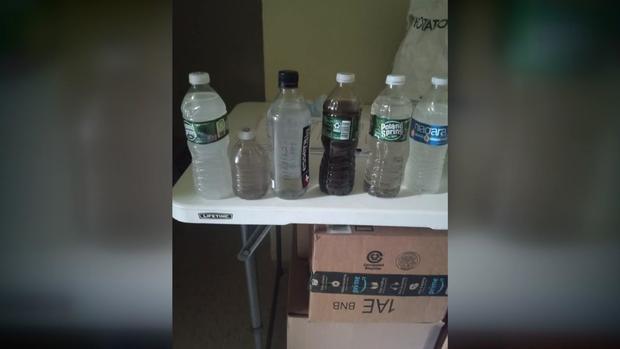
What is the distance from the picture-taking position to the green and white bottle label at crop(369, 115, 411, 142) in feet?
2.67

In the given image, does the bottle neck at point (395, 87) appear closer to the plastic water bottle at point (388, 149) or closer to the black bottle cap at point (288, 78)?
the plastic water bottle at point (388, 149)

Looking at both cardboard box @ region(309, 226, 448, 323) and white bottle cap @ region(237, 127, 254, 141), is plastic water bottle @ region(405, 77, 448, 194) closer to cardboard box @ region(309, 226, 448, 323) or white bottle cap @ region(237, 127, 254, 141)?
cardboard box @ region(309, 226, 448, 323)

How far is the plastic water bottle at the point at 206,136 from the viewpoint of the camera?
77 centimetres

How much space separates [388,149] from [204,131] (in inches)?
16.5

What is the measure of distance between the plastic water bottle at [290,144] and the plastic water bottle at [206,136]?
0.37 feet

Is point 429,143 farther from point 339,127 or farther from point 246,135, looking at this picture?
point 246,135

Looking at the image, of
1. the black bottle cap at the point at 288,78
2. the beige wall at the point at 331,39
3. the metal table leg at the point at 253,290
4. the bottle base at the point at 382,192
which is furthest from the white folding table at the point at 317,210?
the beige wall at the point at 331,39

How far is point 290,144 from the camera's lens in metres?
0.86
